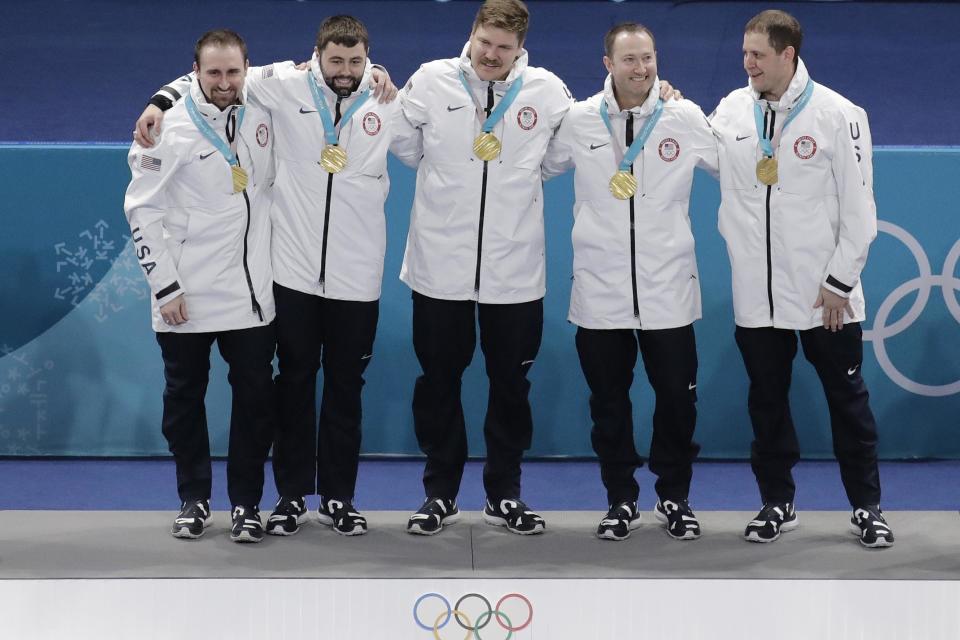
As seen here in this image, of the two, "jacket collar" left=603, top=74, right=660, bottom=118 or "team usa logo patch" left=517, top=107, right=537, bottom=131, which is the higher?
"jacket collar" left=603, top=74, right=660, bottom=118

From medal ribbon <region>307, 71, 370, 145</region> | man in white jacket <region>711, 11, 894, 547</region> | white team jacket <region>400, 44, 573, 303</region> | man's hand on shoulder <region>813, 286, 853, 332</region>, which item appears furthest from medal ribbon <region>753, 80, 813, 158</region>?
medal ribbon <region>307, 71, 370, 145</region>

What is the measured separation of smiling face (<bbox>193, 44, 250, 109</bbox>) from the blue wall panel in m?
1.52

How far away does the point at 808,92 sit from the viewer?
513cm

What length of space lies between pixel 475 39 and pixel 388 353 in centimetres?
197

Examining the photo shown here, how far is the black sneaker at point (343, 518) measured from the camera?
5.43 m

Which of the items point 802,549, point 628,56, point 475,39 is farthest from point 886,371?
point 475,39

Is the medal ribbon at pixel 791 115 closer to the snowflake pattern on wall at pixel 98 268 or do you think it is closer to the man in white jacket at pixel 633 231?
the man in white jacket at pixel 633 231

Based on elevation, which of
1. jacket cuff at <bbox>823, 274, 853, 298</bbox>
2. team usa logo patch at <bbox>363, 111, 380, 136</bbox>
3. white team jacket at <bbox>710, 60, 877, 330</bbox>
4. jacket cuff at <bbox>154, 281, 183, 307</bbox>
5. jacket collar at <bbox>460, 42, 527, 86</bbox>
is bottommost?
jacket cuff at <bbox>154, 281, 183, 307</bbox>

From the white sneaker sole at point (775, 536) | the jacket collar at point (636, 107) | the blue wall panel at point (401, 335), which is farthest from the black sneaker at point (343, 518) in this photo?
the jacket collar at point (636, 107)

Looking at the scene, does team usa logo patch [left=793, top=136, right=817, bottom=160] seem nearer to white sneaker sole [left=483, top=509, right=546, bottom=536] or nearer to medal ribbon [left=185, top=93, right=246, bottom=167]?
white sneaker sole [left=483, top=509, right=546, bottom=536]

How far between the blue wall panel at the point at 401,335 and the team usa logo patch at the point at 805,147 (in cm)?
132

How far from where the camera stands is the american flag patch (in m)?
4.97
